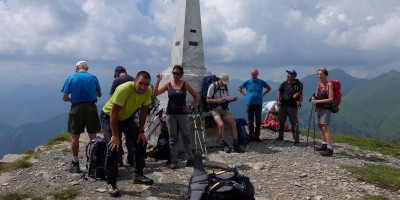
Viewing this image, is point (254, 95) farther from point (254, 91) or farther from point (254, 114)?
point (254, 114)

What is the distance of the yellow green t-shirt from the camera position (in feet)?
22.3

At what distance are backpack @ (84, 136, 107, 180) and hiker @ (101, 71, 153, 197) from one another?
113cm

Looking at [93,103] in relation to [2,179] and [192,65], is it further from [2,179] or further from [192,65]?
[192,65]

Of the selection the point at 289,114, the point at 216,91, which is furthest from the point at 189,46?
the point at 289,114

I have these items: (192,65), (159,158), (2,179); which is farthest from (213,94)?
(2,179)

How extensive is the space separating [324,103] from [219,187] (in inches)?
262

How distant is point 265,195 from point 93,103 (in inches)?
195

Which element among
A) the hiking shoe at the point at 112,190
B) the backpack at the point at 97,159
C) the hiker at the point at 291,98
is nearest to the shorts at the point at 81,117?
the backpack at the point at 97,159

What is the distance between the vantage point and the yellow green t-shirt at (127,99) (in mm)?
6809

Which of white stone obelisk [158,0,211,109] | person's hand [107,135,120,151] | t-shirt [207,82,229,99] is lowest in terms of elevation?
person's hand [107,135,120,151]

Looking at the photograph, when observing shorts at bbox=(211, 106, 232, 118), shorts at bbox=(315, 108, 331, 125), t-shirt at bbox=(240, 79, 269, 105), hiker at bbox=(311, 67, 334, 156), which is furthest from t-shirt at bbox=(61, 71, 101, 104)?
shorts at bbox=(315, 108, 331, 125)

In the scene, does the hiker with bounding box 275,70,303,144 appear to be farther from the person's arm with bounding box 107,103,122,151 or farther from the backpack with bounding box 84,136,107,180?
the person's arm with bounding box 107,103,122,151

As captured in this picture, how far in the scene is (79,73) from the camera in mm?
9180

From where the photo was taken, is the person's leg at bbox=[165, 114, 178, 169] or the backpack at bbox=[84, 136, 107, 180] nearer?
the backpack at bbox=[84, 136, 107, 180]
